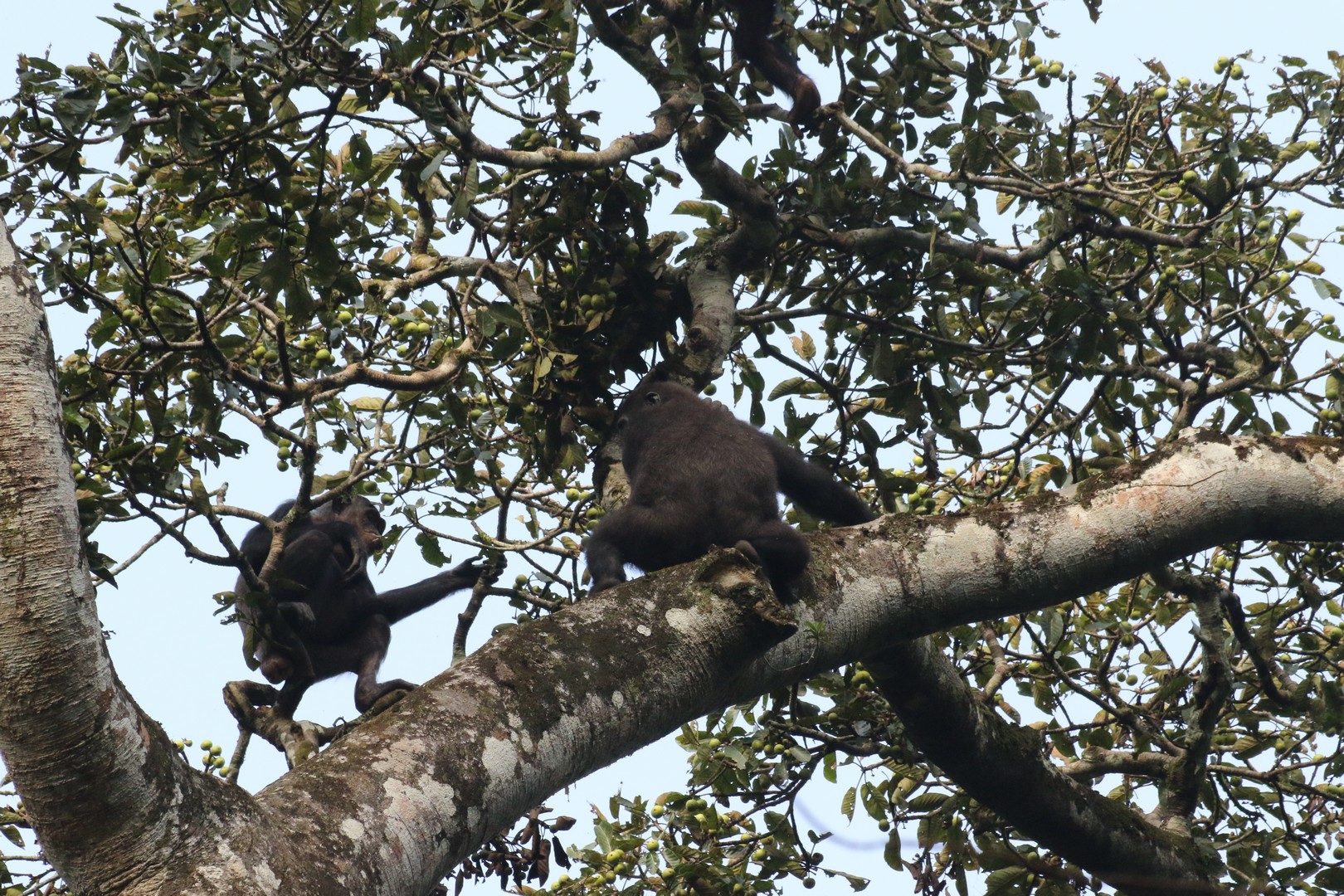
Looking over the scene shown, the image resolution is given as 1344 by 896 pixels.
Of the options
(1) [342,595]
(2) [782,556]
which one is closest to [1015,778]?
(2) [782,556]

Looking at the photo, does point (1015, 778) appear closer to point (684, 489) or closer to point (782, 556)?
point (782, 556)

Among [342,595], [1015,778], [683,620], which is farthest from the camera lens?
[342,595]

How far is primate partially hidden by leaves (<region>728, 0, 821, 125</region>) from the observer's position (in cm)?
574

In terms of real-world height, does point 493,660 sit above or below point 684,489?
below

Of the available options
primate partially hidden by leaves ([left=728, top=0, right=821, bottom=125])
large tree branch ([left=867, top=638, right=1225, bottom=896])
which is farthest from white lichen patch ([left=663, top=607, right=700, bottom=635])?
primate partially hidden by leaves ([left=728, top=0, right=821, bottom=125])

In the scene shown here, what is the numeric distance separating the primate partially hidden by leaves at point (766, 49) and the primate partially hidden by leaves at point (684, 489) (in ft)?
5.25

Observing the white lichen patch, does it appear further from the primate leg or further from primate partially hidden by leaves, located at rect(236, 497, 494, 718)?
primate partially hidden by leaves, located at rect(236, 497, 494, 718)

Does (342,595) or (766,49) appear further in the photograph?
(342,595)

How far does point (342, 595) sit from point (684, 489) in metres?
2.48

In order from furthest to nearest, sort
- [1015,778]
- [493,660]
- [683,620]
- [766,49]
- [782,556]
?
[766,49]
[1015,778]
[782,556]
[683,620]
[493,660]

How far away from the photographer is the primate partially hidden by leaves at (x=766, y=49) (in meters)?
5.74

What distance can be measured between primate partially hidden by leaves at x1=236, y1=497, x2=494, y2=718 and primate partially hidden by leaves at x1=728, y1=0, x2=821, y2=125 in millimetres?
2698

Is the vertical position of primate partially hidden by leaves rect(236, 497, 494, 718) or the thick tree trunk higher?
primate partially hidden by leaves rect(236, 497, 494, 718)

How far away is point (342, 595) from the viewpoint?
20.8 feet
